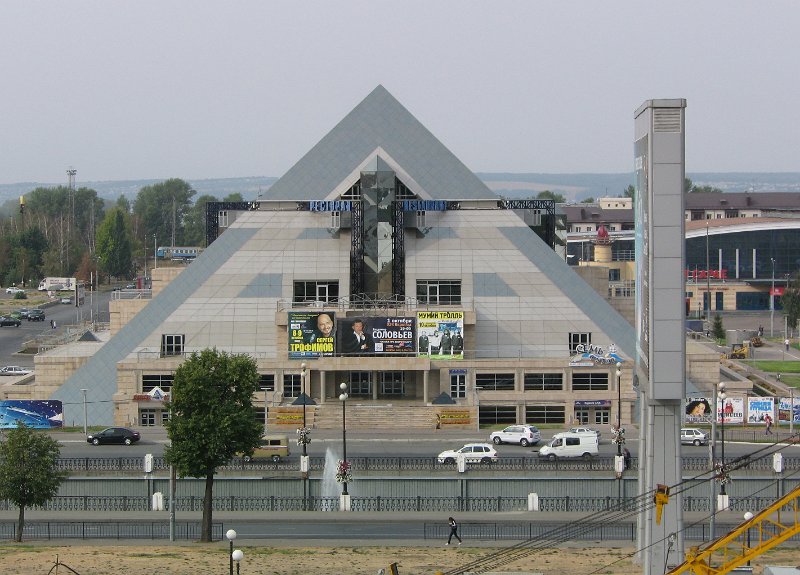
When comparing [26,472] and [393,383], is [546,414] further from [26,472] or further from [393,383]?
[26,472]

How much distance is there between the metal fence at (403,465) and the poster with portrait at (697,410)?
47.1 feet

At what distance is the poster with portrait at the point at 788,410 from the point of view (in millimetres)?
93750

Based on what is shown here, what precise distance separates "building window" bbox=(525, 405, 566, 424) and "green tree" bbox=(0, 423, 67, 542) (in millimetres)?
38788

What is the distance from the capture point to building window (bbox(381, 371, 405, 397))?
99562 millimetres

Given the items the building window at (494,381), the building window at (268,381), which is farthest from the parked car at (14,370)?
the building window at (494,381)

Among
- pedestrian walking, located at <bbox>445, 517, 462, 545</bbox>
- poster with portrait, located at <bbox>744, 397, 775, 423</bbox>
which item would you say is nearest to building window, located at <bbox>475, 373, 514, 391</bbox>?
poster with portrait, located at <bbox>744, 397, 775, 423</bbox>

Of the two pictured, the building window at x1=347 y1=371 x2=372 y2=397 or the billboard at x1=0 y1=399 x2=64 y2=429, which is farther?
the building window at x1=347 y1=371 x2=372 y2=397

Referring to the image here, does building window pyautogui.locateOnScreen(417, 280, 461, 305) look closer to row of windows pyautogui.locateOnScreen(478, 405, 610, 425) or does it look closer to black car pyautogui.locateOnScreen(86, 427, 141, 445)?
row of windows pyautogui.locateOnScreen(478, 405, 610, 425)

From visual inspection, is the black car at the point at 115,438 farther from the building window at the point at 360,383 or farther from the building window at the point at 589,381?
the building window at the point at 589,381

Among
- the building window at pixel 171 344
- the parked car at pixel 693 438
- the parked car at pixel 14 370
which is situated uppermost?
the building window at pixel 171 344

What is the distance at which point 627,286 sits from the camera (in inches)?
5012

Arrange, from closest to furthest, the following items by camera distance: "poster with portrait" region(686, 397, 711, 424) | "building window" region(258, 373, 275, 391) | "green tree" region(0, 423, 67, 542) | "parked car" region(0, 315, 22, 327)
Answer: "green tree" region(0, 423, 67, 542)
"poster with portrait" region(686, 397, 711, 424)
"building window" region(258, 373, 275, 391)
"parked car" region(0, 315, 22, 327)

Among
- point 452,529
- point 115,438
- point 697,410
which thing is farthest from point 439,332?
point 452,529

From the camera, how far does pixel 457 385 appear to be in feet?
322
